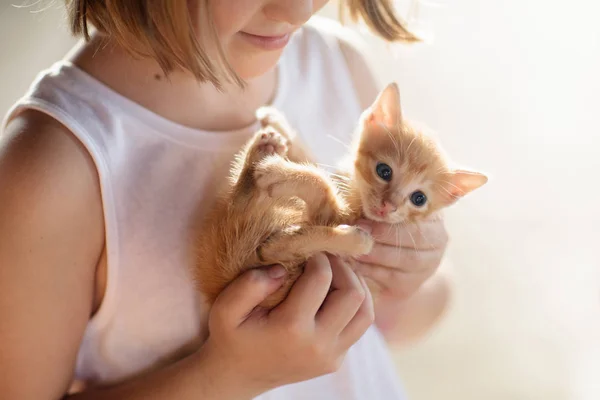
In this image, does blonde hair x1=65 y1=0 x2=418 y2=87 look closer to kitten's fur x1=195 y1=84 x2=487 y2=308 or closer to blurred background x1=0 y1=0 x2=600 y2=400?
kitten's fur x1=195 y1=84 x2=487 y2=308

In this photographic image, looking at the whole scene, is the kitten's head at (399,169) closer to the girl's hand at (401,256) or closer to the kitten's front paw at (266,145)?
the girl's hand at (401,256)

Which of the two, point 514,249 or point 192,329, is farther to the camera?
Answer: point 514,249

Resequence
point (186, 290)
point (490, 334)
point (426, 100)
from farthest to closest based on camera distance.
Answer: point (490, 334), point (426, 100), point (186, 290)

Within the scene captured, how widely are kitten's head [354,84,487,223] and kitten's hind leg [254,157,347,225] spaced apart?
0.07 metres

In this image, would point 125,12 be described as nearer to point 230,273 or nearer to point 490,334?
point 230,273

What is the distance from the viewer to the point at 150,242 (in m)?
0.84

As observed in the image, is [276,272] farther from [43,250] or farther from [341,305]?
[43,250]

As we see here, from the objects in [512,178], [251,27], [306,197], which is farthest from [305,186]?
[512,178]

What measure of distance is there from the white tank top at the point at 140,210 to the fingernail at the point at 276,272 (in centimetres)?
15

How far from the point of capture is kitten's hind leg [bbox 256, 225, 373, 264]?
79cm

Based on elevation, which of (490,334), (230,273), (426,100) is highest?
(230,273)

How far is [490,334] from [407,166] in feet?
3.73

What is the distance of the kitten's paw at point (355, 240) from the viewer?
797 mm

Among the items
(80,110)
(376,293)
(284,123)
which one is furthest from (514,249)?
(80,110)
